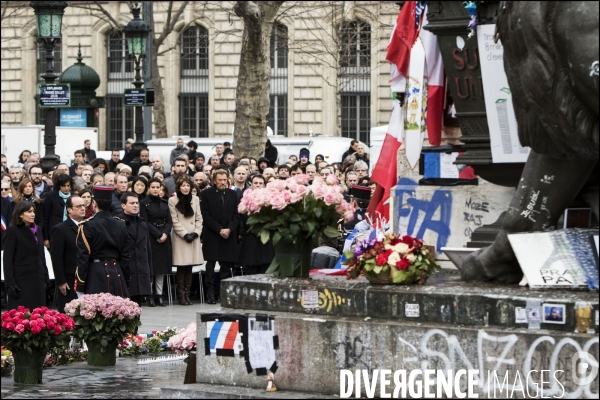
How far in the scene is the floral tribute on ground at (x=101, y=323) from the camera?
11.8 meters

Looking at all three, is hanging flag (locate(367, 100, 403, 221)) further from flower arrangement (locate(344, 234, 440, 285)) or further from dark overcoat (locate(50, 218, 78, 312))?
dark overcoat (locate(50, 218, 78, 312))

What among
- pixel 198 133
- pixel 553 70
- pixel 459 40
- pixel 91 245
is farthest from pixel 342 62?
pixel 553 70

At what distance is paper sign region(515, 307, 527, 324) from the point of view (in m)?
7.55

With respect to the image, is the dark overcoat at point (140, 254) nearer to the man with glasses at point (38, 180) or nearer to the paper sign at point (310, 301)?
the man with glasses at point (38, 180)

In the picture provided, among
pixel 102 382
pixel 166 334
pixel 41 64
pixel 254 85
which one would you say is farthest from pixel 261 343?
pixel 41 64

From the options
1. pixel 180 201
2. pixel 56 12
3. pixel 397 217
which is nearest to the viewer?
pixel 397 217

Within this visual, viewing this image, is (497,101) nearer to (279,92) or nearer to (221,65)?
(279,92)

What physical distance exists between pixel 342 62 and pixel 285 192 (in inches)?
1367

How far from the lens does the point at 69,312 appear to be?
11.8m

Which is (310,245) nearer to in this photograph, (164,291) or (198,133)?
(164,291)

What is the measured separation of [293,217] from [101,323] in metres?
3.45

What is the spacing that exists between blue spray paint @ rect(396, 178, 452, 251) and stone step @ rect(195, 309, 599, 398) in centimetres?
264

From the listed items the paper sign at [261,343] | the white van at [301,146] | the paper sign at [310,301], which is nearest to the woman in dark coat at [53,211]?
the paper sign at [261,343]

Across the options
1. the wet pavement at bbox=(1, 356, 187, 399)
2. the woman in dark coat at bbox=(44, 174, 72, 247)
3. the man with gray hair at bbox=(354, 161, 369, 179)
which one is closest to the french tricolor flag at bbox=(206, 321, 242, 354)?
the wet pavement at bbox=(1, 356, 187, 399)
